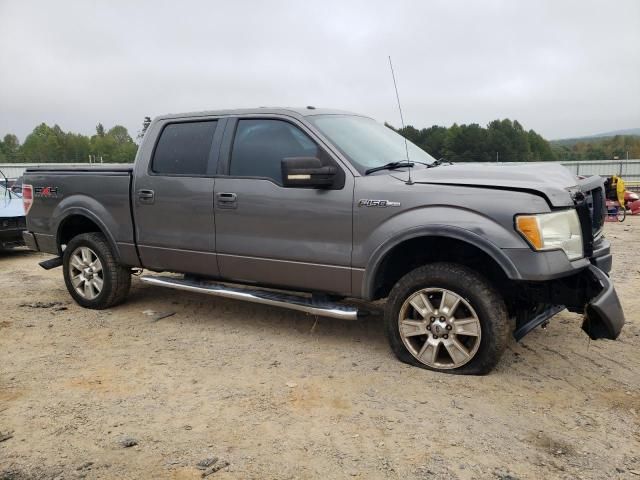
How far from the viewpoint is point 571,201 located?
383 centimetres

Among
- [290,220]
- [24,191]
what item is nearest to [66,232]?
[24,191]

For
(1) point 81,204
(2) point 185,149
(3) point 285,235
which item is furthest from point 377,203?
(1) point 81,204

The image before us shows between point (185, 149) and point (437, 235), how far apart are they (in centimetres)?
259

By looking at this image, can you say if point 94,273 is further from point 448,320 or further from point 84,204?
point 448,320

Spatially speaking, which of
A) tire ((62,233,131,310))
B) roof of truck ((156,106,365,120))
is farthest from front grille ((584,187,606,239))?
tire ((62,233,131,310))

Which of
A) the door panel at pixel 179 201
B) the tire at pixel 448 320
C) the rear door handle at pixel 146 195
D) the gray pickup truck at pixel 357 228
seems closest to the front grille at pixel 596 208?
the gray pickup truck at pixel 357 228

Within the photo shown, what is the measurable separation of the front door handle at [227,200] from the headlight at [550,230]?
2.30 meters

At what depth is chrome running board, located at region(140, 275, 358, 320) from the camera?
4.45 m

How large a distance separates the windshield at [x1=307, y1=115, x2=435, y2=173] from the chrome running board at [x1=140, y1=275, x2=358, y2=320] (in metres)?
1.09

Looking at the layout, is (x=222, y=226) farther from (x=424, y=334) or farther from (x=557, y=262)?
(x=557, y=262)

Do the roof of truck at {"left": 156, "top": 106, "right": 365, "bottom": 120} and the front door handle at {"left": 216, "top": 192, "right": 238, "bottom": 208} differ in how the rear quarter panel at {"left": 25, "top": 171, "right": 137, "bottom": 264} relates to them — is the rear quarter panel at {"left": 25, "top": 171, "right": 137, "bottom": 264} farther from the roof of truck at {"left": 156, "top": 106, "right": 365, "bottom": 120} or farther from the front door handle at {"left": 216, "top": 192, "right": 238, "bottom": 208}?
the front door handle at {"left": 216, "top": 192, "right": 238, "bottom": 208}

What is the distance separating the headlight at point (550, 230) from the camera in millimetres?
3676

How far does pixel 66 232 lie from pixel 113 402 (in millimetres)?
3190

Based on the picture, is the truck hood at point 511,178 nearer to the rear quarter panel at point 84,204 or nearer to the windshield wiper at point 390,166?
the windshield wiper at point 390,166
